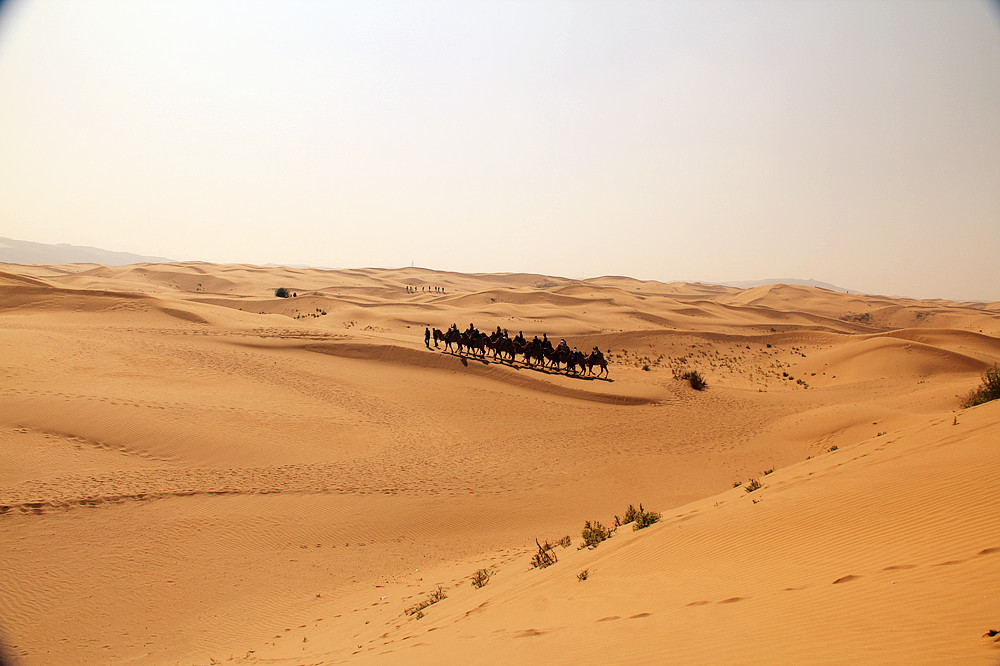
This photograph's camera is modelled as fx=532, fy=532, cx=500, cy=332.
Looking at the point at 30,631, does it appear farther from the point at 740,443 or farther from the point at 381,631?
the point at 740,443

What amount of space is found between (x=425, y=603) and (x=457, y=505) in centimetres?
449

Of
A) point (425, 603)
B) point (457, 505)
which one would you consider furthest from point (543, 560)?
point (457, 505)

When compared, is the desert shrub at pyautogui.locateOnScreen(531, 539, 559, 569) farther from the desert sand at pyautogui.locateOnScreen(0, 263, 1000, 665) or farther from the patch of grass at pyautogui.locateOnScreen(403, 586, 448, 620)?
the patch of grass at pyautogui.locateOnScreen(403, 586, 448, 620)

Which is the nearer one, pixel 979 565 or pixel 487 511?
pixel 979 565

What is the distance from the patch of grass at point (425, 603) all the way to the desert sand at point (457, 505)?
0.34 feet

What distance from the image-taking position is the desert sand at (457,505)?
4582mm

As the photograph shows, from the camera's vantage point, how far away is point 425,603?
719 centimetres

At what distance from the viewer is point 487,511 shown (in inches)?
455

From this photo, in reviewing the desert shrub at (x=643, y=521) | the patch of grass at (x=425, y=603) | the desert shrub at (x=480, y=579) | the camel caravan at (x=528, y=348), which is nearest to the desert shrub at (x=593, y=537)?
Answer: the desert shrub at (x=643, y=521)

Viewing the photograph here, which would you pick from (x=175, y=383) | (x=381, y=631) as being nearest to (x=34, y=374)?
(x=175, y=383)

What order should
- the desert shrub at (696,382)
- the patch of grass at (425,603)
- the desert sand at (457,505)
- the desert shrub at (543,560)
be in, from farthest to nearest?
the desert shrub at (696,382), the desert shrub at (543,560), the patch of grass at (425,603), the desert sand at (457,505)

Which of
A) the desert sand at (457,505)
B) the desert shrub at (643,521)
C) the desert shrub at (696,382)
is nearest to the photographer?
the desert sand at (457,505)

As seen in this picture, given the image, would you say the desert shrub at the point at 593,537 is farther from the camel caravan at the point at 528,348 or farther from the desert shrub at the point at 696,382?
the desert shrub at the point at 696,382

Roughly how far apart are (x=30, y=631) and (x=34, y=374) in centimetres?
1196
